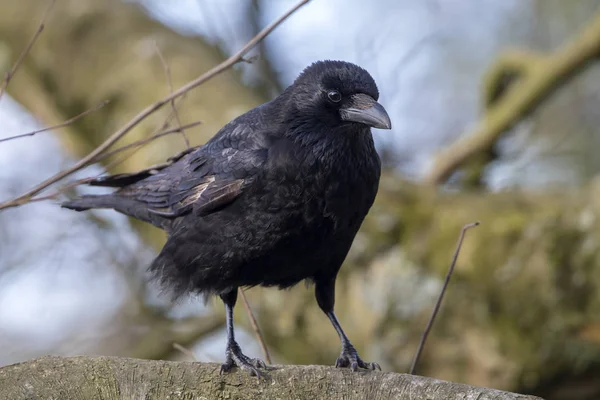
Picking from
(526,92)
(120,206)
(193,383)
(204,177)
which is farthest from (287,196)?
(526,92)

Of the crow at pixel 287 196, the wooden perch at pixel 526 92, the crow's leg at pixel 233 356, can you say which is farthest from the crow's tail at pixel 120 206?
the wooden perch at pixel 526 92

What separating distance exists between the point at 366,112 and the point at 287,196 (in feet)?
1.69

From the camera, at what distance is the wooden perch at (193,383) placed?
232cm

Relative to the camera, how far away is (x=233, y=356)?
11.2 ft

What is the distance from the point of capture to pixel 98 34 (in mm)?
7668

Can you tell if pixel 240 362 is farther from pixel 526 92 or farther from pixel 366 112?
pixel 526 92

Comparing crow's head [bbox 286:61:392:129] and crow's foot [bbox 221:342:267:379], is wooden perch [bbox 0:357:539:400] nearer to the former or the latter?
crow's foot [bbox 221:342:267:379]

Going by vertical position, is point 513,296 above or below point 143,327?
below

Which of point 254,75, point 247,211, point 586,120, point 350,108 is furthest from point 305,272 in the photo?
point 586,120

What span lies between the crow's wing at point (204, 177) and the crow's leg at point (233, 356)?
492 millimetres

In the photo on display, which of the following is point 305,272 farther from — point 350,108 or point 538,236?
point 538,236

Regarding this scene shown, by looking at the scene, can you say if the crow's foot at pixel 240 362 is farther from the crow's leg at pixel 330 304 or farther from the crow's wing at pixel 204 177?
the crow's wing at pixel 204 177

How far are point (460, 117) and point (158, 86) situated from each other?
457 cm

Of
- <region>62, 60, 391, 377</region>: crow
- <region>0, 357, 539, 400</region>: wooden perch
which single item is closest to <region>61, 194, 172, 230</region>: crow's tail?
<region>62, 60, 391, 377</region>: crow
